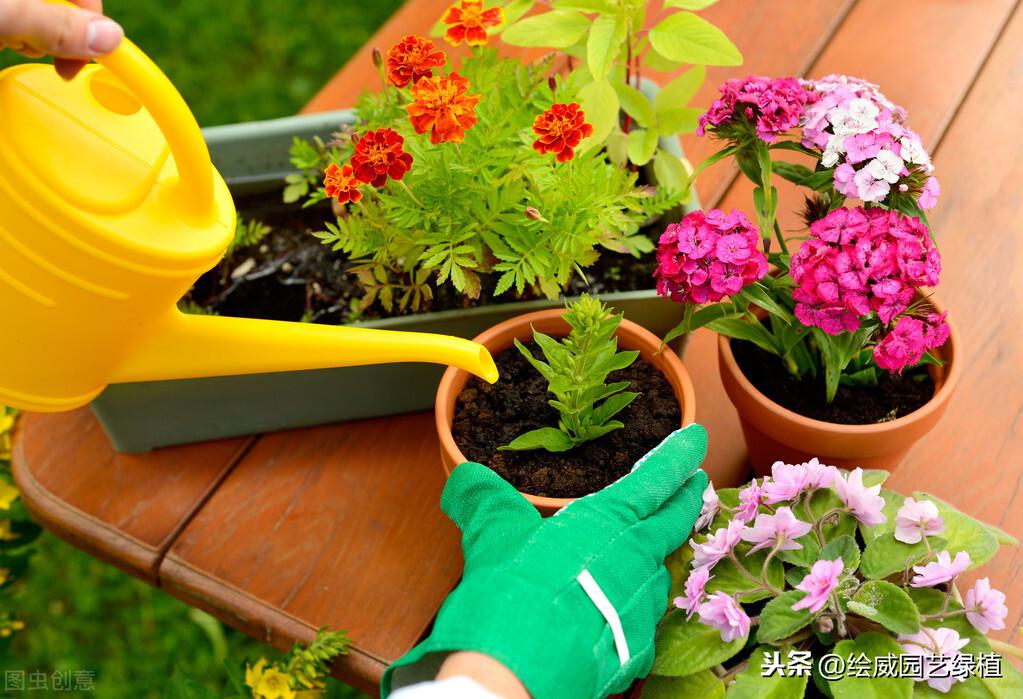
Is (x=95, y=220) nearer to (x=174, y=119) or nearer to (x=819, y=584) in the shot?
(x=174, y=119)

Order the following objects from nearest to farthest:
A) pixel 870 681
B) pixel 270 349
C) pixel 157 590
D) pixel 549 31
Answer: pixel 870 681 → pixel 270 349 → pixel 549 31 → pixel 157 590

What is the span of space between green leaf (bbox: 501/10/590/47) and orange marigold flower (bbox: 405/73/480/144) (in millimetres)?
163

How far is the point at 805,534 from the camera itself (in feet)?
2.56

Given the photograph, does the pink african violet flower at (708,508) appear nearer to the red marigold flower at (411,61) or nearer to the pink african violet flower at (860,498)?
the pink african violet flower at (860,498)

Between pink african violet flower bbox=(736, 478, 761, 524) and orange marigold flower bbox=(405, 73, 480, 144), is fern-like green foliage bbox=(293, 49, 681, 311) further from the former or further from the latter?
pink african violet flower bbox=(736, 478, 761, 524)

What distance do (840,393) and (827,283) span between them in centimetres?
21

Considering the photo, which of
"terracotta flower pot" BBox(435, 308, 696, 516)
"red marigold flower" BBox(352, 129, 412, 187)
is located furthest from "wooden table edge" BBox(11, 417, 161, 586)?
"red marigold flower" BBox(352, 129, 412, 187)

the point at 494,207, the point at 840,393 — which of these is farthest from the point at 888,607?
the point at 494,207

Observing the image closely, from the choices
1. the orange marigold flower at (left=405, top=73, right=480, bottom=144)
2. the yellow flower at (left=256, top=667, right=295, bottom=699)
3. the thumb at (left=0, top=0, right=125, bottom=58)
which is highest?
the thumb at (left=0, top=0, right=125, bottom=58)

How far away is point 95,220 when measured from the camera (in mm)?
649

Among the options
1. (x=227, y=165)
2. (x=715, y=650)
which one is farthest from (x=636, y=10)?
(x=715, y=650)

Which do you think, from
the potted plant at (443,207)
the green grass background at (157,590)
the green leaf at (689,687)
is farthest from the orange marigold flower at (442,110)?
the green grass background at (157,590)

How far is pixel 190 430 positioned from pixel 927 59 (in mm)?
1060

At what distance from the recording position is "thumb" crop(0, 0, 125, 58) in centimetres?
58
